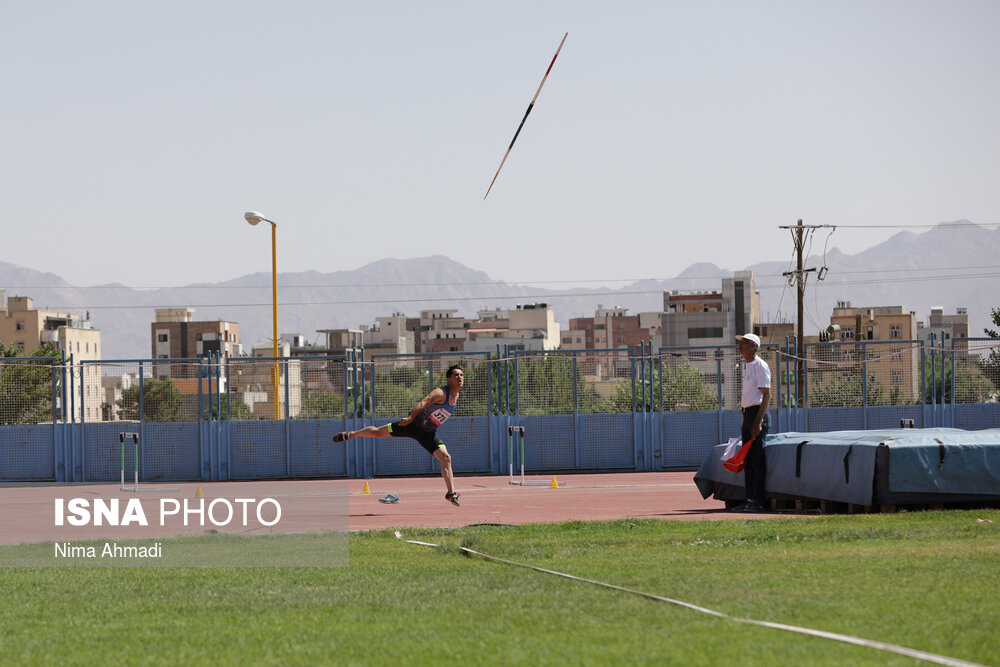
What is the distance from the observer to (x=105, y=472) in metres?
28.3

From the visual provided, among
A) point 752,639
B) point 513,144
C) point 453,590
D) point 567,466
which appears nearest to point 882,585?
point 752,639

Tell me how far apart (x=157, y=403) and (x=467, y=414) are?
7501mm

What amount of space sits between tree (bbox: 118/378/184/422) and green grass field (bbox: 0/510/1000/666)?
18.9 metres

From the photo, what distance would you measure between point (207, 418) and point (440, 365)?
5950 millimetres

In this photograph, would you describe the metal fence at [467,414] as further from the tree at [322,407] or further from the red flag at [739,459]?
the red flag at [739,459]

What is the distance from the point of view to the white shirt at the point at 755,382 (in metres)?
14.8

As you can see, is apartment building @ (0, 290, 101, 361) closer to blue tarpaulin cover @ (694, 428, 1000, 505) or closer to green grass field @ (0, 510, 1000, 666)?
blue tarpaulin cover @ (694, 428, 1000, 505)

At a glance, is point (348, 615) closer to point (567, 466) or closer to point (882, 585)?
point (882, 585)

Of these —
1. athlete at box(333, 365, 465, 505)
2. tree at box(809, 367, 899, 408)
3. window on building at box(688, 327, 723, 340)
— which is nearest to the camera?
athlete at box(333, 365, 465, 505)

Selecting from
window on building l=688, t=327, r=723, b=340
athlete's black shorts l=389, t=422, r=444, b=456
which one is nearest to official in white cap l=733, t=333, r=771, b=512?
athlete's black shorts l=389, t=422, r=444, b=456

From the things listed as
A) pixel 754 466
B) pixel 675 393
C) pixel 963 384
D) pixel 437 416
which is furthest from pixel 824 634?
pixel 963 384

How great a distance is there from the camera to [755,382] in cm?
1480

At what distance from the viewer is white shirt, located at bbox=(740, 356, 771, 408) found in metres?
14.8

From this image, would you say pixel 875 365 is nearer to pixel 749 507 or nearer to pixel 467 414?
pixel 467 414
